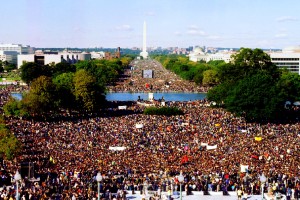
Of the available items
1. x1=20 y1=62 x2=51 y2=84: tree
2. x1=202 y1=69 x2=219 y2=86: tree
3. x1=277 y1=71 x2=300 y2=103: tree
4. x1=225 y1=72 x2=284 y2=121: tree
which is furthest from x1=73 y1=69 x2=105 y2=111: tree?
x1=202 y1=69 x2=219 y2=86: tree

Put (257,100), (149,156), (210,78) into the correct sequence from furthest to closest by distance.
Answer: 1. (210,78)
2. (257,100)
3. (149,156)

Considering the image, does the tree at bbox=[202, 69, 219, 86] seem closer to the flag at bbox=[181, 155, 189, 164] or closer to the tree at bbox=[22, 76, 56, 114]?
the tree at bbox=[22, 76, 56, 114]

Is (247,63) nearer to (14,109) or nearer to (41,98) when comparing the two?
(41,98)

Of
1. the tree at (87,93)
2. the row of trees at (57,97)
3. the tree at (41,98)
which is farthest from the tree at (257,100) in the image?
the tree at (41,98)

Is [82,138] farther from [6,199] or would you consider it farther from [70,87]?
[70,87]

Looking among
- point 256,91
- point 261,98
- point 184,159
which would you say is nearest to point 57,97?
point 256,91

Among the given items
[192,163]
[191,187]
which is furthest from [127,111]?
[191,187]
